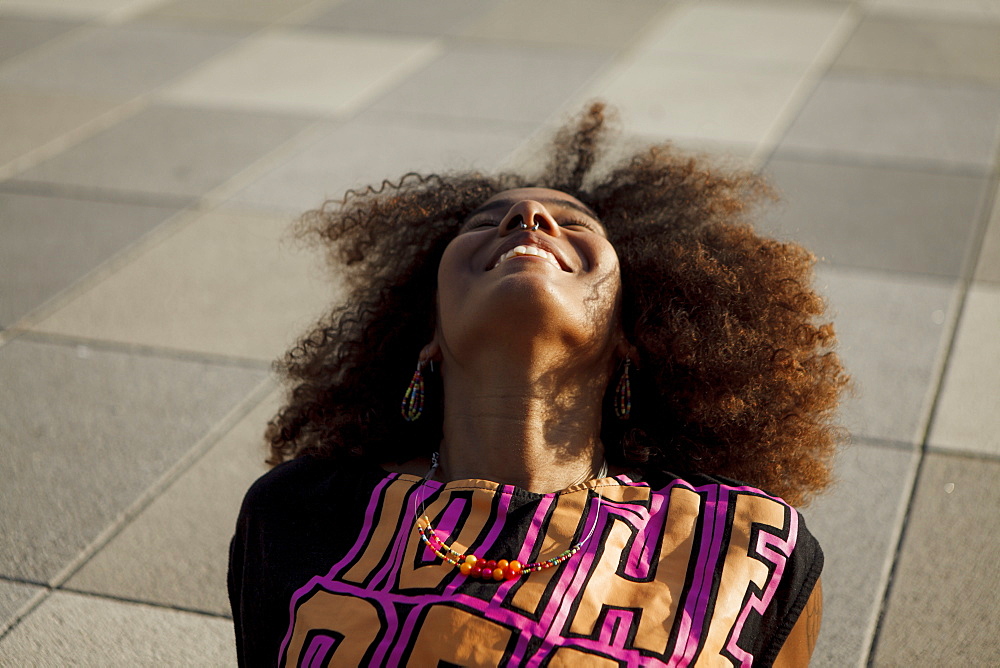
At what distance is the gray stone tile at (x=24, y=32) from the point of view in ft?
25.0

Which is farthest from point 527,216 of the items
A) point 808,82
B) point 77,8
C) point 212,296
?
point 77,8

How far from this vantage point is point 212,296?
4625 millimetres

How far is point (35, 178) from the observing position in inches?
225

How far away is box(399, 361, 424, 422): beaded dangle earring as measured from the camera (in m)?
2.58

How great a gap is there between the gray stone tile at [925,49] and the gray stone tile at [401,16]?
2.93 m

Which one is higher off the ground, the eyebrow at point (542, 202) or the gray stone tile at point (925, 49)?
the eyebrow at point (542, 202)

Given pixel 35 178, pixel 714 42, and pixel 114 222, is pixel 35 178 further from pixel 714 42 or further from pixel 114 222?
pixel 714 42

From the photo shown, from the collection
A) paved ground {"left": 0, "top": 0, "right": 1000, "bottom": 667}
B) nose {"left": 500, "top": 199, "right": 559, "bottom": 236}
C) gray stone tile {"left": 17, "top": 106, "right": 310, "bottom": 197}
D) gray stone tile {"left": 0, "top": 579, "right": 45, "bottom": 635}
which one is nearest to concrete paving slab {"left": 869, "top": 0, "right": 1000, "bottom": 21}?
paved ground {"left": 0, "top": 0, "right": 1000, "bottom": 667}

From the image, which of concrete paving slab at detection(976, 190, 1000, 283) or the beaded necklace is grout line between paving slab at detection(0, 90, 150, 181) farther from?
concrete paving slab at detection(976, 190, 1000, 283)

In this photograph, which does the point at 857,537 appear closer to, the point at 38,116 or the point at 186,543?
the point at 186,543

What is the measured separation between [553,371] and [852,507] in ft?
4.79

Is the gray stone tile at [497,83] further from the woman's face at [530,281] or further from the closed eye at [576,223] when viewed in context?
the woman's face at [530,281]

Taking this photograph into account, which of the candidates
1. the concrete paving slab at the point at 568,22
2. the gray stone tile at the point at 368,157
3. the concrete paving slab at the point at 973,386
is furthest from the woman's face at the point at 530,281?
the concrete paving slab at the point at 568,22

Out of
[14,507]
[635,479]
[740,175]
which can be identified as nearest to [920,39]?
[740,175]
